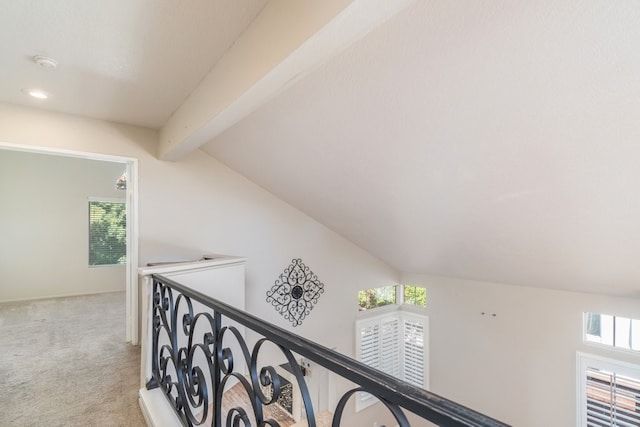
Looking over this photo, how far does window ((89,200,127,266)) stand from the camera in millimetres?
6281

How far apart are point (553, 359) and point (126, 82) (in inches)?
209

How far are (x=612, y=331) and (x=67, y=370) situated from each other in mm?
5476

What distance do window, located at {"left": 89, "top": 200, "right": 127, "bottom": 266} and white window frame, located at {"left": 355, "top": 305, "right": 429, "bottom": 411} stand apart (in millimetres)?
4728

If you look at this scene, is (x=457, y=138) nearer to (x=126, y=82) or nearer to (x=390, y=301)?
(x=126, y=82)

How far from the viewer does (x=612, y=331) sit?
3607mm

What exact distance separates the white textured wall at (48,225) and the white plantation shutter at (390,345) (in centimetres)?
526

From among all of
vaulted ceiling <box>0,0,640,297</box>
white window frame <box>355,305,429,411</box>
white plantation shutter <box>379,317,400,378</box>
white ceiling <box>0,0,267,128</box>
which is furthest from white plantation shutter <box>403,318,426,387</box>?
white ceiling <box>0,0,267,128</box>

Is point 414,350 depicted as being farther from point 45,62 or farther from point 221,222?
point 45,62

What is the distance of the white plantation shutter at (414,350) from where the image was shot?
5.44m

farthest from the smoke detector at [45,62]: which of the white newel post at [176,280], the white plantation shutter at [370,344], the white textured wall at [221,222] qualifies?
the white plantation shutter at [370,344]

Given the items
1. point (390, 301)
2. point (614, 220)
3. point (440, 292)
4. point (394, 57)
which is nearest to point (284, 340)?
point (394, 57)

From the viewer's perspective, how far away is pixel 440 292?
Answer: 5164 mm

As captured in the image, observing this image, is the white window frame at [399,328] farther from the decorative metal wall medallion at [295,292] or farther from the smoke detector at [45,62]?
the smoke detector at [45,62]

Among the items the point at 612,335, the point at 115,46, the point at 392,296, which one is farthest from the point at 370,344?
the point at 115,46
